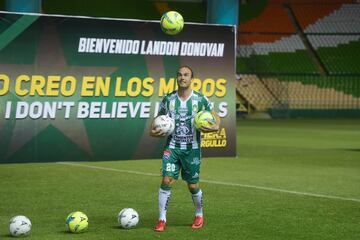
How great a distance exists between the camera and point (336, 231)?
10.8 metres

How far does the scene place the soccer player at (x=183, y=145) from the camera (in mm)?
10820

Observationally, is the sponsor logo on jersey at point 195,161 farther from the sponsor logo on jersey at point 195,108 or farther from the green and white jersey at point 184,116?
the sponsor logo on jersey at point 195,108

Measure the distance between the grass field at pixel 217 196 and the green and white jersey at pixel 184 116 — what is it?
103cm

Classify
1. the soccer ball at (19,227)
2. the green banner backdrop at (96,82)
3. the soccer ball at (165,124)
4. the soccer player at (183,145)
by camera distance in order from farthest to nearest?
the green banner backdrop at (96,82) < the soccer player at (183,145) < the soccer ball at (165,124) < the soccer ball at (19,227)

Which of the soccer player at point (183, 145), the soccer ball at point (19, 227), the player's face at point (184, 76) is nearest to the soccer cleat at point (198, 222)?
the soccer player at point (183, 145)

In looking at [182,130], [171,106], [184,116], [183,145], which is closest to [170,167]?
[183,145]

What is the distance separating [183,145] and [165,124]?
16.3 inches

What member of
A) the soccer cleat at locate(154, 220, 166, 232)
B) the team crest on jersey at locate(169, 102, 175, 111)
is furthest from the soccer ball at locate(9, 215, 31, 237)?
the team crest on jersey at locate(169, 102, 175, 111)

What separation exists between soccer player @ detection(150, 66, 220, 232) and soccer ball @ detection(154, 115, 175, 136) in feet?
0.66

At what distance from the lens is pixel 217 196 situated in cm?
1414

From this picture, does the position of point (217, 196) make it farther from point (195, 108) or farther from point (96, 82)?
point (96, 82)

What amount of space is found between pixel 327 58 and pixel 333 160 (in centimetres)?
2793

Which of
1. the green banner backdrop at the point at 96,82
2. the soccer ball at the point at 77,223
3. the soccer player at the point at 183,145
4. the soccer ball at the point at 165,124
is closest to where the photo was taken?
the soccer ball at the point at 77,223

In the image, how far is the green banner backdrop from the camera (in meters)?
18.5
